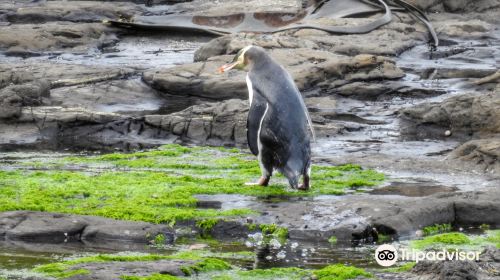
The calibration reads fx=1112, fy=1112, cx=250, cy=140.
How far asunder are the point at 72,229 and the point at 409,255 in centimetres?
245

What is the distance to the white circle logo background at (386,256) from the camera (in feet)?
23.6

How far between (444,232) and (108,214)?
2589 millimetres

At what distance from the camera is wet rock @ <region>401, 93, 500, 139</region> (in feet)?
42.9

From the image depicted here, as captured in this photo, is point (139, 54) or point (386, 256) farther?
point (139, 54)

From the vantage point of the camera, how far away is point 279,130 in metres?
9.82

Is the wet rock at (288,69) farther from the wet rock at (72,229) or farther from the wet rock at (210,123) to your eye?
the wet rock at (72,229)

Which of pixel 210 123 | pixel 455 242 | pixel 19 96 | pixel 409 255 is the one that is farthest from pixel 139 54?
pixel 409 255

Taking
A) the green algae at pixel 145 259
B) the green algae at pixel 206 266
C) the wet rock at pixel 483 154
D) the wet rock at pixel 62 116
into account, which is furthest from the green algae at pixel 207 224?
the wet rock at pixel 62 116

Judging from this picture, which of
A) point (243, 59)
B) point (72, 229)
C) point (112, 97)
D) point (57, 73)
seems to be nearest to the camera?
point (72, 229)

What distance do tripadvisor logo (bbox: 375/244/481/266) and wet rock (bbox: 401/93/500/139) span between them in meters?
5.69

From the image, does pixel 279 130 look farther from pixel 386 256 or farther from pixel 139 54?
pixel 139 54

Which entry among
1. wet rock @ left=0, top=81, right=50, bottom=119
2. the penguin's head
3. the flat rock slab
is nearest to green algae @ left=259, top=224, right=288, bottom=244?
the flat rock slab

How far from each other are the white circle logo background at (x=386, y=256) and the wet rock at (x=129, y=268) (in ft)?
4.11

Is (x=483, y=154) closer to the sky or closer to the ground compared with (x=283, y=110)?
closer to the ground
